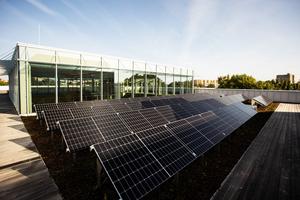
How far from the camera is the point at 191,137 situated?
736 centimetres

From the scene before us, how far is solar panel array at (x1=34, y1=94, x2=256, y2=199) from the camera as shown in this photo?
14.6 ft

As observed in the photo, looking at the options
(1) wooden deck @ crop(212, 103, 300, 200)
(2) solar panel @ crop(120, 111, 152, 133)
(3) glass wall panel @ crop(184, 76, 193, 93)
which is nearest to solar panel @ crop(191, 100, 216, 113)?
(1) wooden deck @ crop(212, 103, 300, 200)

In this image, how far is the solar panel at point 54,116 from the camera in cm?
975

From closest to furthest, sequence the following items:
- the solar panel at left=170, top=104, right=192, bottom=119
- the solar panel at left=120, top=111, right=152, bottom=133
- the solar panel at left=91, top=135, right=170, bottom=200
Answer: the solar panel at left=91, top=135, right=170, bottom=200 < the solar panel at left=120, top=111, right=152, bottom=133 < the solar panel at left=170, top=104, right=192, bottom=119

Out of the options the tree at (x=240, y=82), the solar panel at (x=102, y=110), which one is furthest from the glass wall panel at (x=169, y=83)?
the tree at (x=240, y=82)

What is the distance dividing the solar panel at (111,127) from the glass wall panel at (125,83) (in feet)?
56.7

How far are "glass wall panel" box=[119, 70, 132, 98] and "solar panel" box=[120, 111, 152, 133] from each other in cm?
1650

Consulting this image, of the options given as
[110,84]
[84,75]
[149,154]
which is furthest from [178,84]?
[149,154]

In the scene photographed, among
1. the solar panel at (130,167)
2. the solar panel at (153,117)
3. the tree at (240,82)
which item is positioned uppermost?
the tree at (240,82)

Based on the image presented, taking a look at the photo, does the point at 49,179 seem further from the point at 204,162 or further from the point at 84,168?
the point at 204,162

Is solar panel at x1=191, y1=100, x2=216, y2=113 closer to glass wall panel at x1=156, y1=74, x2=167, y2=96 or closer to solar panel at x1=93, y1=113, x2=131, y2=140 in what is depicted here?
solar panel at x1=93, y1=113, x2=131, y2=140

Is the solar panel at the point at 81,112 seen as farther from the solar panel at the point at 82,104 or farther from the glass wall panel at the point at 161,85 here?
the glass wall panel at the point at 161,85

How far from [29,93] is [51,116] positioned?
9.82m

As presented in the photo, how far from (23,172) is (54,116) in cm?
417
